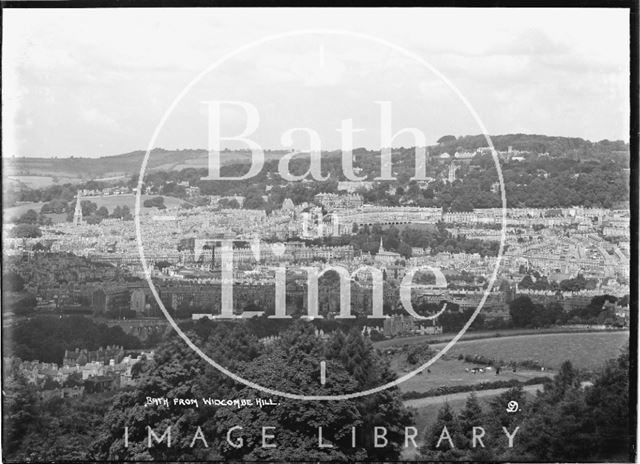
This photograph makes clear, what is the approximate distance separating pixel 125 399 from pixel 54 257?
1329 mm

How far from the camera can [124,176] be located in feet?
31.3

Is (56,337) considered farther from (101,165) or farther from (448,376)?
(448,376)

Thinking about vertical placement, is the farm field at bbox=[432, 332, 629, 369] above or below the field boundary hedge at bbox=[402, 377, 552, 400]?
above

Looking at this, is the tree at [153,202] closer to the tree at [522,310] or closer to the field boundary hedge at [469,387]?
the field boundary hedge at [469,387]

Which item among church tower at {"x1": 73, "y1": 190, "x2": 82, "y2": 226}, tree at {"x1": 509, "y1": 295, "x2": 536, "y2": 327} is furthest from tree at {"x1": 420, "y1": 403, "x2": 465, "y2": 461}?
church tower at {"x1": 73, "y1": 190, "x2": 82, "y2": 226}

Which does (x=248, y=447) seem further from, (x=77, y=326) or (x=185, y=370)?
(x=77, y=326)

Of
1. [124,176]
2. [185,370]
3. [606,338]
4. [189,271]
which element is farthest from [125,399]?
[606,338]

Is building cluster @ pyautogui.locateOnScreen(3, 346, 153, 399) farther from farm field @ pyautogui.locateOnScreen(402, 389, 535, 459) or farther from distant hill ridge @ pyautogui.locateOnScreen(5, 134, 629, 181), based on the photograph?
farm field @ pyautogui.locateOnScreen(402, 389, 535, 459)

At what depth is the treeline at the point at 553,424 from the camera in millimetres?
9422

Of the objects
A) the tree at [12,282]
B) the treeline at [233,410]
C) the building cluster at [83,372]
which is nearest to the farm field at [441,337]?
the treeline at [233,410]

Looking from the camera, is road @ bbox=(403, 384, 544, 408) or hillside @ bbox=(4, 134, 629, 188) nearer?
hillside @ bbox=(4, 134, 629, 188)
